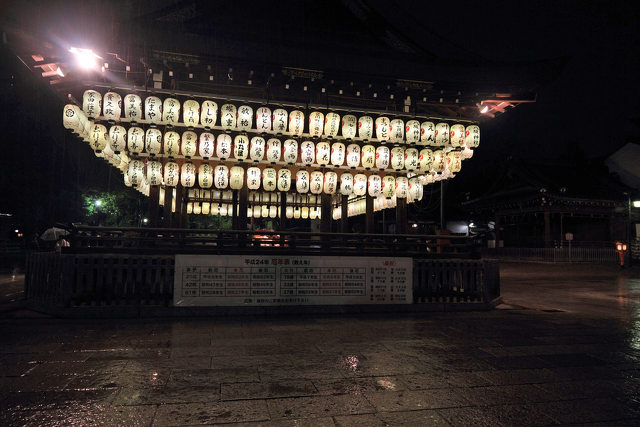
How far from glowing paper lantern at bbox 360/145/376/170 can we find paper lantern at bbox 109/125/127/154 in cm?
714

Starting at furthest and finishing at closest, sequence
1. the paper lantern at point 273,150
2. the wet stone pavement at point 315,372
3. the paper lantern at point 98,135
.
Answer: the paper lantern at point 273,150
the paper lantern at point 98,135
the wet stone pavement at point 315,372

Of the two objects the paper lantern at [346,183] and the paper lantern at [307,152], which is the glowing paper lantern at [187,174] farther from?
the paper lantern at [346,183]

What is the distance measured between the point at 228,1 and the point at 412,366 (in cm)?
1310

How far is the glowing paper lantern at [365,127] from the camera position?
11.4 metres

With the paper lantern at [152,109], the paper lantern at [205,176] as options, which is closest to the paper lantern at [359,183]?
the paper lantern at [205,176]

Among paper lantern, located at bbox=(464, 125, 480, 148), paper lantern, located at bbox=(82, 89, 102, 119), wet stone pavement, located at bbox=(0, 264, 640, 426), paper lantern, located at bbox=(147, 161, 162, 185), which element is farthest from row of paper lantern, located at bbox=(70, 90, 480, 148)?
wet stone pavement, located at bbox=(0, 264, 640, 426)

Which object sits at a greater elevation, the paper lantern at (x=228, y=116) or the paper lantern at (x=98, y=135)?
the paper lantern at (x=228, y=116)

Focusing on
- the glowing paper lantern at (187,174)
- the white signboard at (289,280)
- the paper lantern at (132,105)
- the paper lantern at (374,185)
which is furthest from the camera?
the paper lantern at (374,185)

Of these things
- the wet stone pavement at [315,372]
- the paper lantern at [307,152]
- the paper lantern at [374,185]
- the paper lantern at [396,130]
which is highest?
the paper lantern at [396,130]

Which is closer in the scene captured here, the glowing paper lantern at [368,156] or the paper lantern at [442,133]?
the glowing paper lantern at [368,156]

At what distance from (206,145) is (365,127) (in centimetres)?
485

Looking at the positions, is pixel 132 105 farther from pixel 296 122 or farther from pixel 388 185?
pixel 388 185

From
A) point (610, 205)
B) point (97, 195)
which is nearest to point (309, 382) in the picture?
point (97, 195)

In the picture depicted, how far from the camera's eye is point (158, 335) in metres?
6.12
